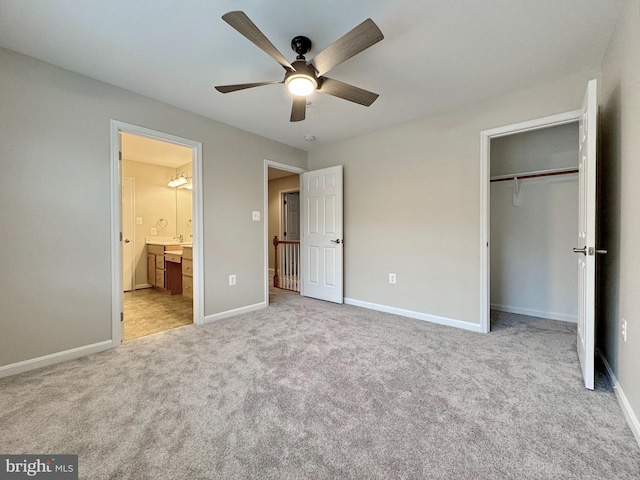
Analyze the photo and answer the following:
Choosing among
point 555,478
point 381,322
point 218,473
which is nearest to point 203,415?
point 218,473

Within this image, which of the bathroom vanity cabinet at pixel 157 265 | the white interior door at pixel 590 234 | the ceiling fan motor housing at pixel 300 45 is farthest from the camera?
the bathroom vanity cabinet at pixel 157 265

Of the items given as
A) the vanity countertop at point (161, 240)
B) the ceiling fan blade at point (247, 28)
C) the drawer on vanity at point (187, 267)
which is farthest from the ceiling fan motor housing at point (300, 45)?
the vanity countertop at point (161, 240)

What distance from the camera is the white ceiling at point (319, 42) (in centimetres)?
162

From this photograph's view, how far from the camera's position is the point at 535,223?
3.36 m

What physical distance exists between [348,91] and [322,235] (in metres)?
2.39

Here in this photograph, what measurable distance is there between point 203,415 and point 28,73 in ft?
9.31

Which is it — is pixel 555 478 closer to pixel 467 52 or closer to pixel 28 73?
pixel 467 52

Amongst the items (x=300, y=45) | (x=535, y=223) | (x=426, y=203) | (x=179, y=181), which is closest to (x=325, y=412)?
(x=300, y=45)

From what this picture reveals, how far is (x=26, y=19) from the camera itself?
171 centimetres

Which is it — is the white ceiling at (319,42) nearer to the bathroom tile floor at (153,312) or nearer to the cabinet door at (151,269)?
the bathroom tile floor at (153,312)

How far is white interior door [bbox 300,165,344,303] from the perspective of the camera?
3.96 metres

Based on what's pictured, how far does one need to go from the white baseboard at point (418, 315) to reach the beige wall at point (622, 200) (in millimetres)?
1005

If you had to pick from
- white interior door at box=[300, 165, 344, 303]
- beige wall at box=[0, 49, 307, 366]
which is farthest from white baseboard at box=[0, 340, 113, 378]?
white interior door at box=[300, 165, 344, 303]

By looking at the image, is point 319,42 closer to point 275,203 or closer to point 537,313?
point 537,313
